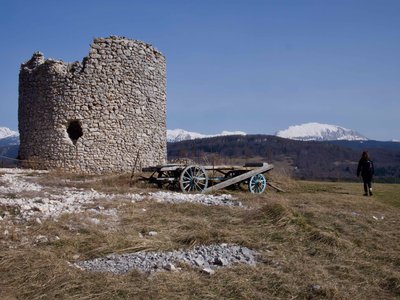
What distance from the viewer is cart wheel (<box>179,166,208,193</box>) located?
1150 cm

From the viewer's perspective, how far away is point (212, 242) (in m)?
6.16

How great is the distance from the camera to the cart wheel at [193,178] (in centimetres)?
1150

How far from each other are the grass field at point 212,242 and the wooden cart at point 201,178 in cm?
267

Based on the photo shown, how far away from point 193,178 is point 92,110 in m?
6.06

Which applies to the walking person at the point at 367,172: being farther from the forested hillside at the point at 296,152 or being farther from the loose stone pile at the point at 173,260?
the forested hillside at the point at 296,152

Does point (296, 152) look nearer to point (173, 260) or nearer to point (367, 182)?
point (367, 182)

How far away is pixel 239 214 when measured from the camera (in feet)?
26.4

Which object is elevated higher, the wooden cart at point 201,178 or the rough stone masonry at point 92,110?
the rough stone masonry at point 92,110

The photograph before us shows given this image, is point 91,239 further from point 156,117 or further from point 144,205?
point 156,117

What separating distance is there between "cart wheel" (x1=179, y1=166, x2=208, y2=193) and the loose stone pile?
563 cm

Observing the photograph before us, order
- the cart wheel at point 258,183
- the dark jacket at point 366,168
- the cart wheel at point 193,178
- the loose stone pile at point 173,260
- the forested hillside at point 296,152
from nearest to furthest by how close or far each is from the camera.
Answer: the loose stone pile at point 173,260 < the cart wheel at point 193,178 < the cart wheel at point 258,183 < the dark jacket at point 366,168 < the forested hillside at point 296,152

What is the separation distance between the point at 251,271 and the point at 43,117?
514 inches

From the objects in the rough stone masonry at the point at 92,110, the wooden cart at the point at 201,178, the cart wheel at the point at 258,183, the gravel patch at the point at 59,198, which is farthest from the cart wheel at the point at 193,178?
the rough stone masonry at the point at 92,110

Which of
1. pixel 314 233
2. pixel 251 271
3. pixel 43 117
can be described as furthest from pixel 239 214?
pixel 43 117
